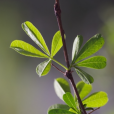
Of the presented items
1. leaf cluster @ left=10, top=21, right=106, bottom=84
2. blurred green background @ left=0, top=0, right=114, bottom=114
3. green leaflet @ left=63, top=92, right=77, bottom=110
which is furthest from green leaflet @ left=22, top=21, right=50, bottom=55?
blurred green background @ left=0, top=0, right=114, bottom=114

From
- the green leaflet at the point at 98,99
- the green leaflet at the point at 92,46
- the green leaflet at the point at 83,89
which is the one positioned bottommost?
the green leaflet at the point at 98,99

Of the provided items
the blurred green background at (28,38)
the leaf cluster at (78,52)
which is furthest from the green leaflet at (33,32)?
the blurred green background at (28,38)

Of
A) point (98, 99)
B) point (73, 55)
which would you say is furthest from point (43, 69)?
point (98, 99)

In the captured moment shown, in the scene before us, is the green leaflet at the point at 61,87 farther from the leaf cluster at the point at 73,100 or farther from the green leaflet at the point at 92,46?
the green leaflet at the point at 92,46

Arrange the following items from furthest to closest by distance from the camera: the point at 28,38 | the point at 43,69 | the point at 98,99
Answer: the point at 28,38 → the point at 98,99 → the point at 43,69

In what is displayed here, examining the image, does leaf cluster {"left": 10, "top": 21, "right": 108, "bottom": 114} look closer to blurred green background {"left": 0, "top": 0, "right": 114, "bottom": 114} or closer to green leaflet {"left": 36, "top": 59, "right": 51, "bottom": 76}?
green leaflet {"left": 36, "top": 59, "right": 51, "bottom": 76}

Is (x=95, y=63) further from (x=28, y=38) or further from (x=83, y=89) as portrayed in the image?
(x=28, y=38)

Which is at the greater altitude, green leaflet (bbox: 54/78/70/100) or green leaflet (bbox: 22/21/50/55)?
green leaflet (bbox: 22/21/50/55)
